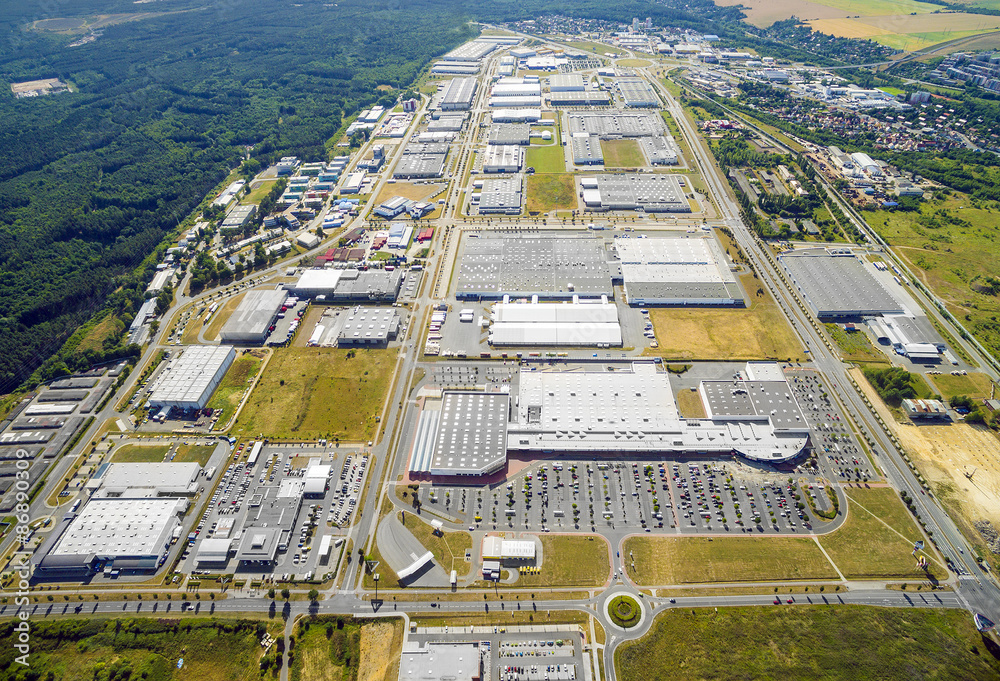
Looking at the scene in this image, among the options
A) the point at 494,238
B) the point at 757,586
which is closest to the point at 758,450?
the point at 757,586

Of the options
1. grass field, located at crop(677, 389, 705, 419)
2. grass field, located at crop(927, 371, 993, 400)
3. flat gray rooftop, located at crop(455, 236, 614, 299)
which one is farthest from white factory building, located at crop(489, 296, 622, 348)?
grass field, located at crop(927, 371, 993, 400)

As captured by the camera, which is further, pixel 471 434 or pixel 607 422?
pixel 607 422

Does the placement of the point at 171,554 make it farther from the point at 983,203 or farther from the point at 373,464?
the point at 983,203

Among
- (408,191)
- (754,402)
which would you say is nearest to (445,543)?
(754,402)

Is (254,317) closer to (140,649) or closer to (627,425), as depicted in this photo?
(140,649)

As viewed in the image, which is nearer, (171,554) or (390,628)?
(390,628)

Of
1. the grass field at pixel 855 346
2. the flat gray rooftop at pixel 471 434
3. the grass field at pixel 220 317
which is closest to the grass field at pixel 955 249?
the grass field at pixel 855 346

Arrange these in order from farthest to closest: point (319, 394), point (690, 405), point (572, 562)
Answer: point (319, 394) < point (690, 405) < point (572, 562)
